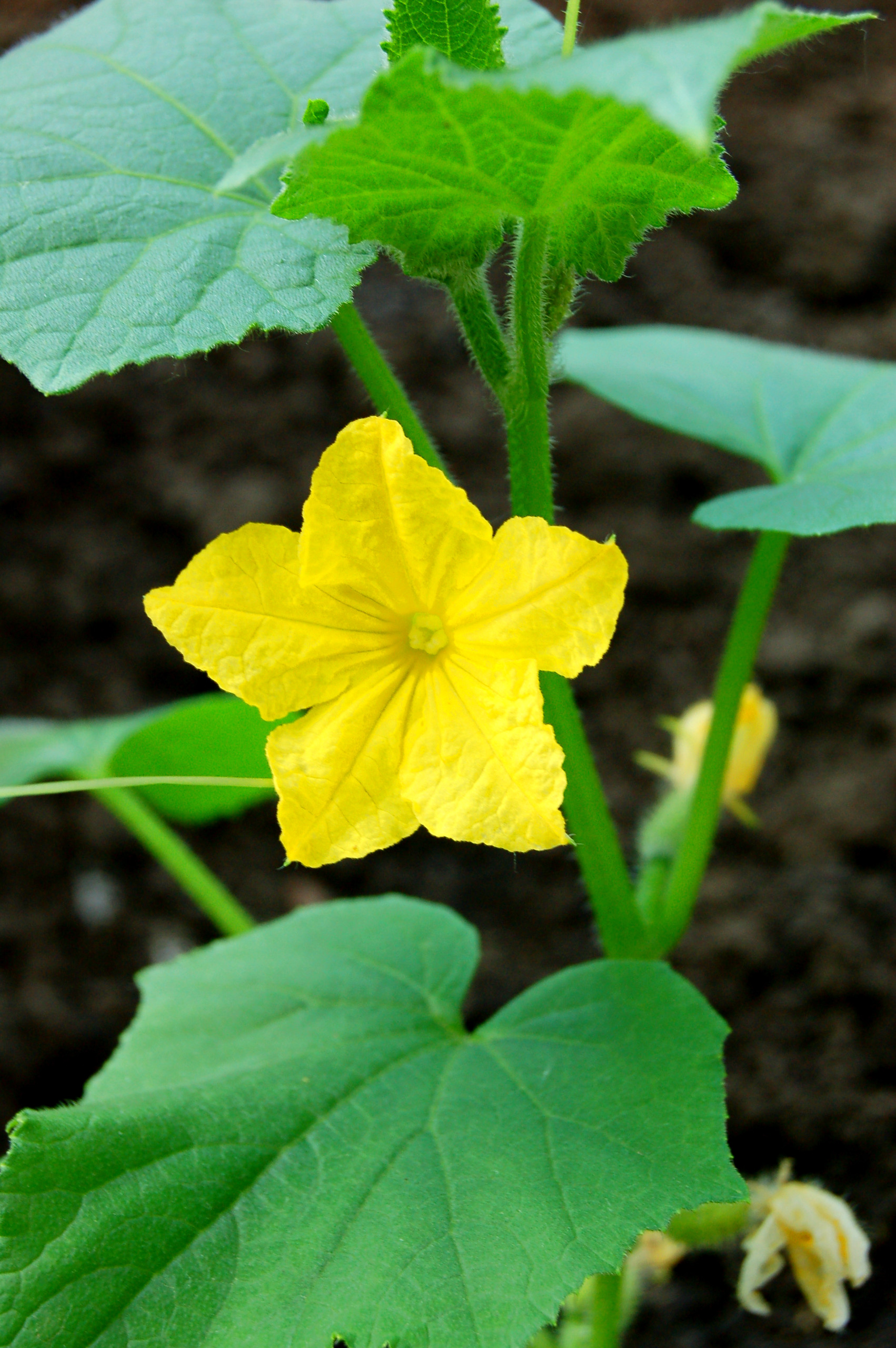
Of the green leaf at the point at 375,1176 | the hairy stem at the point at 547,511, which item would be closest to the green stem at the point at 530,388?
the hairy stem at the point at 547,511

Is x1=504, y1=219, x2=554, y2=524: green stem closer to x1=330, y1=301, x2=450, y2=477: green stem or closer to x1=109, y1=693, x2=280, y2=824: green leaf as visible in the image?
x1=330, y1=301, x2=450, y2=477: green stem

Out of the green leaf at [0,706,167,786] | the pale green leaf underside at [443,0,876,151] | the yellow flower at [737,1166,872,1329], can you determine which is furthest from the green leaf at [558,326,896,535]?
the green leaf at [0,706,167,786]

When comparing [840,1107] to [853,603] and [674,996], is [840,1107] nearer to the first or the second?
[853,603]

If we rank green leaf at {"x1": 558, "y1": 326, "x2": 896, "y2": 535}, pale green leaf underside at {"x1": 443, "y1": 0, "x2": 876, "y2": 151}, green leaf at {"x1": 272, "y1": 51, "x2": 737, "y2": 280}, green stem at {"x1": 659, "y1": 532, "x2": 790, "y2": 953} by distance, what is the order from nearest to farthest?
pale green leaf underside at {"x1": 443, "y1": 0, "x2": 876, "y2": 151} < green leaf at {"x1": 272, "y1": 51, "x2": 737, "y2": 280} < green leaf at {"x1": 558, "y1": 326, "x2": 896, "y2": 535} < green stem at {"x1": 659, "y1": 532, "x2": 790, "y2": 953}

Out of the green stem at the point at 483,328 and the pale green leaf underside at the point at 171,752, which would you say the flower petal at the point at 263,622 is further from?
the pale green leaf underside at the point at 171,752

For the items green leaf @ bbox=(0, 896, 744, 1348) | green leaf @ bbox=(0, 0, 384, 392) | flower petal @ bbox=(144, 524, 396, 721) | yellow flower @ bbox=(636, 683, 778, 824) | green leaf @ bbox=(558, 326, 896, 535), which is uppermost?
green leaf @ bbox=(0, 0, 384, 392)

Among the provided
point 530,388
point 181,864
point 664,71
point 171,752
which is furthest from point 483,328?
point 171,752

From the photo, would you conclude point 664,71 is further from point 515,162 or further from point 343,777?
point 343,777
